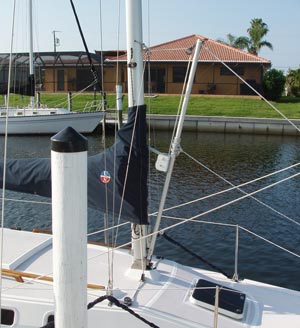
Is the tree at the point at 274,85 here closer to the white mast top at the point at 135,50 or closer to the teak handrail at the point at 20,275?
the white mast top at the point at 135,50

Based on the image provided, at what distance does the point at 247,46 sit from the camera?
201 feet

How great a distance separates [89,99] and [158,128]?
9161 millimetres

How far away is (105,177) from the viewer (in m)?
5.43

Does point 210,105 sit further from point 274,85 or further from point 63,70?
point 63,70

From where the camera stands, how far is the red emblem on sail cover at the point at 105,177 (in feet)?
17.8

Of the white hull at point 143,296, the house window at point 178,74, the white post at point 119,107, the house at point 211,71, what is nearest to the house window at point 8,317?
the white hull at point 143,296

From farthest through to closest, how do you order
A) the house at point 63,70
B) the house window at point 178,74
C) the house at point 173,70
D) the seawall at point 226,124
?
1. the house window at point 178,74
2. the house at point 63,70
3. the house at point 173,70
4. the seawall at point 226,124

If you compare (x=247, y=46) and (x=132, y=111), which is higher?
(x=247, y=46)

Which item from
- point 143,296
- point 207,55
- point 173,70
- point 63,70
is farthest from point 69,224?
point 63,70

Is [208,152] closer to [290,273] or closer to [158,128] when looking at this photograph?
[158,128]

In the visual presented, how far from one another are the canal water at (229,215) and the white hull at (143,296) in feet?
4.64

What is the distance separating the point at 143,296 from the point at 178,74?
38867 mm

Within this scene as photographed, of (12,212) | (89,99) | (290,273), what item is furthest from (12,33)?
(89,99)

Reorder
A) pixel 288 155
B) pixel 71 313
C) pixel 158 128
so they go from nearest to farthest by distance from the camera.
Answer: pixel 71 313, pixel 288 155, pixel 158 128
